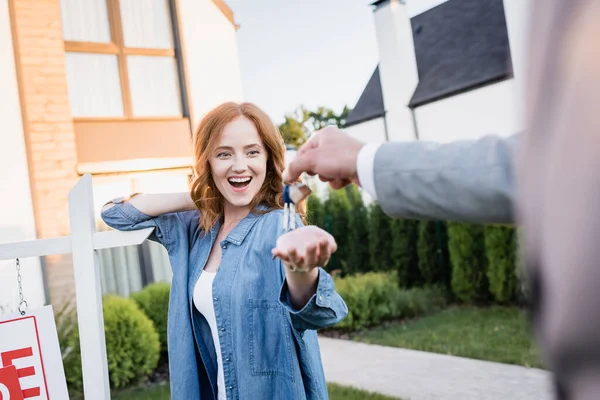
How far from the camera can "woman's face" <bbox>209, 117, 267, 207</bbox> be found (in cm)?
205

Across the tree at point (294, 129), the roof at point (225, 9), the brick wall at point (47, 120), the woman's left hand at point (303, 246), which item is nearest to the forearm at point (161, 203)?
the woman's left hand at point (303, 246)

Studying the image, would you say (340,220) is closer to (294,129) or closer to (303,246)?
(303,246)

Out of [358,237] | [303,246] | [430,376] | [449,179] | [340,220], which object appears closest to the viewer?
[449,179]

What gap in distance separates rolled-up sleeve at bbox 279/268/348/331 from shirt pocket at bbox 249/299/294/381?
0.67 ft

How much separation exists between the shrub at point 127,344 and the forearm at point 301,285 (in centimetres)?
493

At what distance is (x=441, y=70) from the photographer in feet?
48.6

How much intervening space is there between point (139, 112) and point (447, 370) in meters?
5.08

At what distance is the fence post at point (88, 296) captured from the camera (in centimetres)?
203

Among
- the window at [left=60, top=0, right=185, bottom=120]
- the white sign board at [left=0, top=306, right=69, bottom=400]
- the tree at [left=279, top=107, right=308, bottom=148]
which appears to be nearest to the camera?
the white sign board at [left=0, top=306, right=69, bottom=400]

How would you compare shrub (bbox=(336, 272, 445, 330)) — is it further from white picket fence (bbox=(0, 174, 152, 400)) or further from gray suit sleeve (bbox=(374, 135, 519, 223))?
gray suit sleeve (bbox=(374, 135, 519, 223))

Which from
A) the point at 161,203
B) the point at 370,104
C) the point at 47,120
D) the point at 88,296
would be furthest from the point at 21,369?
the point at 370,104

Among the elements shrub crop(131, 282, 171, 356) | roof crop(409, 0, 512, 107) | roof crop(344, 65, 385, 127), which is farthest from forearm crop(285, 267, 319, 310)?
roof crop(344, 65, 385, 127)

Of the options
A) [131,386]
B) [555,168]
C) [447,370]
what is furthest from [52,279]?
[555,168]

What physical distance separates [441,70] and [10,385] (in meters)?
14.2
